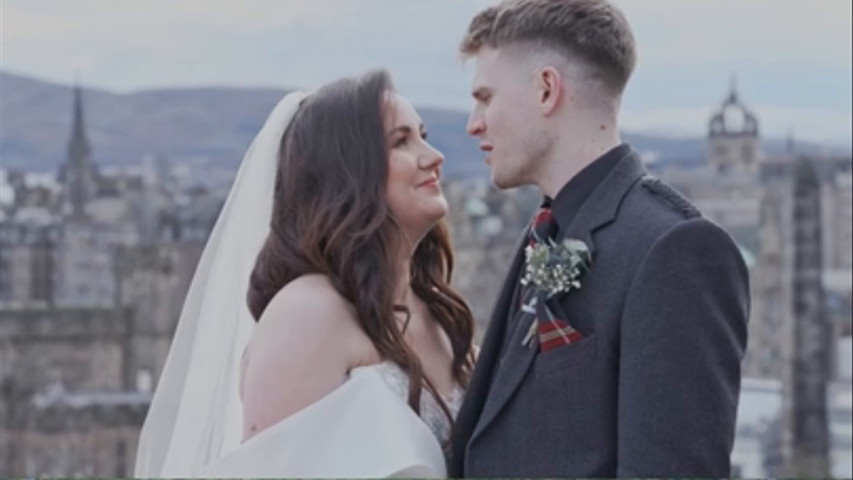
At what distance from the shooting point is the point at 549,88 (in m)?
4.47

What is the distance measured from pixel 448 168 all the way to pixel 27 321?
1930cm

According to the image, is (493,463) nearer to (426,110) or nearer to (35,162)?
(426,110)

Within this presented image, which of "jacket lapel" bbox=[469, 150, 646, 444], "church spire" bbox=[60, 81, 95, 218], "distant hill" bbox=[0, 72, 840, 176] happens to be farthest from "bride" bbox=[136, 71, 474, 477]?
"church spire" bbox=[60, 81, 95, 218]

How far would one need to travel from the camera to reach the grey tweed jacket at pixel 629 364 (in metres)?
4.24

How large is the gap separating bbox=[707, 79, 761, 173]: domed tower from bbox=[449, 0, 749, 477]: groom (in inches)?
3295

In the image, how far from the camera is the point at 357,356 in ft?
15.5

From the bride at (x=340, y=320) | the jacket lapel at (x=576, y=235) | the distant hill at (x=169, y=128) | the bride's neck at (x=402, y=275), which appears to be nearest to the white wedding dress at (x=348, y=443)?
the bride at (x=340, y=320)

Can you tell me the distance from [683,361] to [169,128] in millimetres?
100490

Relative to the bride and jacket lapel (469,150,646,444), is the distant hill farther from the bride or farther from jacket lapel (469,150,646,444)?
jacket lapel (469,150,646,444)

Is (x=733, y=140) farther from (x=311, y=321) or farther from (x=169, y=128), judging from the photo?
(x=311, y=321)

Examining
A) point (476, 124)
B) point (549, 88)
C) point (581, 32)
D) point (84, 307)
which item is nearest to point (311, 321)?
point (476, 124)

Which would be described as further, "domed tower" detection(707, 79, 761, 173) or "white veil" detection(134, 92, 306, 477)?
"domed tower" detection(707, 79, 761, 173)

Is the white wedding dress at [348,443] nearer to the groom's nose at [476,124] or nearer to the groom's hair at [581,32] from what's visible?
the groom's nose at [476,124]

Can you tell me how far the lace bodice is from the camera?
474 cm
